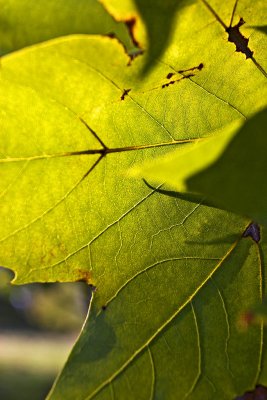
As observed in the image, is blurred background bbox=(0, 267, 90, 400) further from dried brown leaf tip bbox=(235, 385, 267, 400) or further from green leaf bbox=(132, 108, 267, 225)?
green leaf bbox=(132, 108, 267, 225)

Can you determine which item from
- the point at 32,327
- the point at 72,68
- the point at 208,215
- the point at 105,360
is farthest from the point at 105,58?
the point at 32,327

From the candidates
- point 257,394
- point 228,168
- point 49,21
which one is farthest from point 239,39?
point 257,394

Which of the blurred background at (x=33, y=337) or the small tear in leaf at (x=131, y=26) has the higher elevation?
the blurred background at (x=33, y=337)

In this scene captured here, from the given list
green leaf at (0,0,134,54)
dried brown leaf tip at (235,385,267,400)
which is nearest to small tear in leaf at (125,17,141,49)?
green leaf at (0,0,134,54)

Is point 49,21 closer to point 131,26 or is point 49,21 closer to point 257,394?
point 131,26

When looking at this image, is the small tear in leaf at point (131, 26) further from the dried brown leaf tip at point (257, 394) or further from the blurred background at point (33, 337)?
the blurred background at point (33, 337)

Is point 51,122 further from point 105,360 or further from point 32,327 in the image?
point 32,327

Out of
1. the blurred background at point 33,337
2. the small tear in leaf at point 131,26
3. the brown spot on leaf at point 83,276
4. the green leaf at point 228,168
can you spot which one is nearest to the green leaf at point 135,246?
the brown spot on leaf at point 83,276
